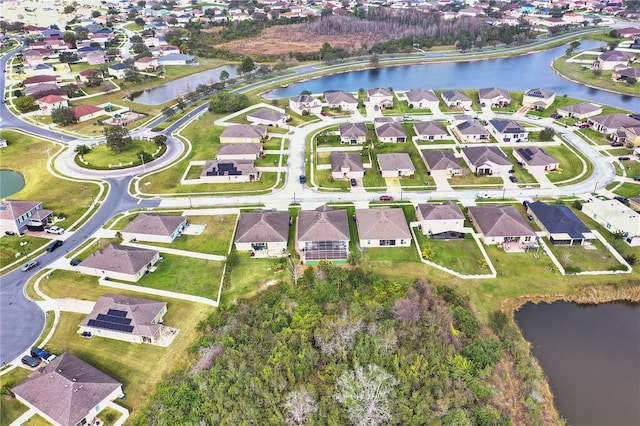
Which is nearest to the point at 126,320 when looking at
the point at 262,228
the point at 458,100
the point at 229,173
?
the point at 262,228

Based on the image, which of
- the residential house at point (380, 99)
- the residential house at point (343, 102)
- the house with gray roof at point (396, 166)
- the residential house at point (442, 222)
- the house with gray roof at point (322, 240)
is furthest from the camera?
the residential house at point (380, 99)

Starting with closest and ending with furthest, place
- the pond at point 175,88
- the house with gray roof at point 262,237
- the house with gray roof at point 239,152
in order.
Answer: the house with gray roof at point 262,237, the house with gray roof at point 239,152, the pond at point 175,88

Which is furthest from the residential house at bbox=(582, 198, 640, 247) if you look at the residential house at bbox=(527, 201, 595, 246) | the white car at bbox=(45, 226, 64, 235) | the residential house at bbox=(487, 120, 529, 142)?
the white car at bbox=(45, 226, 64, 235)

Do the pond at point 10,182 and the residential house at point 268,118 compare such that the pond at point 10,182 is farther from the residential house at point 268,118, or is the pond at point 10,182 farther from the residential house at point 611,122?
the residential house at point 611,122

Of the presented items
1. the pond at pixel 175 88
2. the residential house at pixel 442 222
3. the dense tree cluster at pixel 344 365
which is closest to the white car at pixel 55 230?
the dense tree cluster at pixel 344 365

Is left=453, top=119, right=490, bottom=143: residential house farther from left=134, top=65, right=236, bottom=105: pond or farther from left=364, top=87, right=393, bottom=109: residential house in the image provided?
left=134, top=65, right=236, bottom=105: pond

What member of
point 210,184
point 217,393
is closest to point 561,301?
point 217,393
